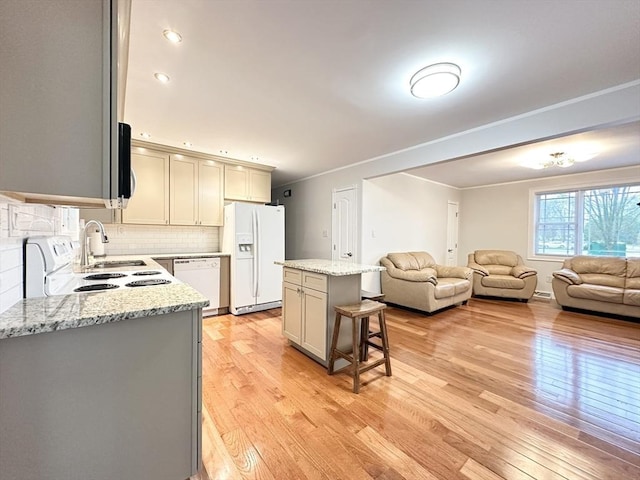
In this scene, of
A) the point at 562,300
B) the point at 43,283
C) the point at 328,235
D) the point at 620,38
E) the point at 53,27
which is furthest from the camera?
the point at 328,235

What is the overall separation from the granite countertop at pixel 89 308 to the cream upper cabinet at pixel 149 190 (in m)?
2.74

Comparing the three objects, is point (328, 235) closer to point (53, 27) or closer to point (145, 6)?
point (145, 6)

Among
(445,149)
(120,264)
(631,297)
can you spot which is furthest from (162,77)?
(631,297)

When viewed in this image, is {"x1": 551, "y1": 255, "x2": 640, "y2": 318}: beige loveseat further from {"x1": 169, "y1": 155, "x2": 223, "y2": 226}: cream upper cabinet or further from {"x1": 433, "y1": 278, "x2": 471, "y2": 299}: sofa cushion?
{"x1": 169, "y1": 155, "x2": 223, "y2": 226}: cream upper cabinet

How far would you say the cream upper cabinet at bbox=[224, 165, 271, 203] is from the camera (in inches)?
176

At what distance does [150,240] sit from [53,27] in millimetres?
3660

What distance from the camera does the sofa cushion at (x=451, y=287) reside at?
4.23m

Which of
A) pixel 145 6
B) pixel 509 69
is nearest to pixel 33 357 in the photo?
pixel 145 6

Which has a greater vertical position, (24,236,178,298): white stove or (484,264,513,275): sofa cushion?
(24,236,178,298): white stove

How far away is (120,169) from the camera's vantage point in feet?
3.52

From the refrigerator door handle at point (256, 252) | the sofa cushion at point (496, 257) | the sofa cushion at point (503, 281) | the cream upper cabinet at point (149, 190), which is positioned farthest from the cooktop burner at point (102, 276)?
the sofa cushion at point (496, 257)

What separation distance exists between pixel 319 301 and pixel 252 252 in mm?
2022

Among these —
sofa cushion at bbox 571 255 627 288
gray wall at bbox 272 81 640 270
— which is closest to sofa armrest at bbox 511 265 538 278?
sofa cushion at bbox 571 255 627 288

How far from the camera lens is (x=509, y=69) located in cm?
198
